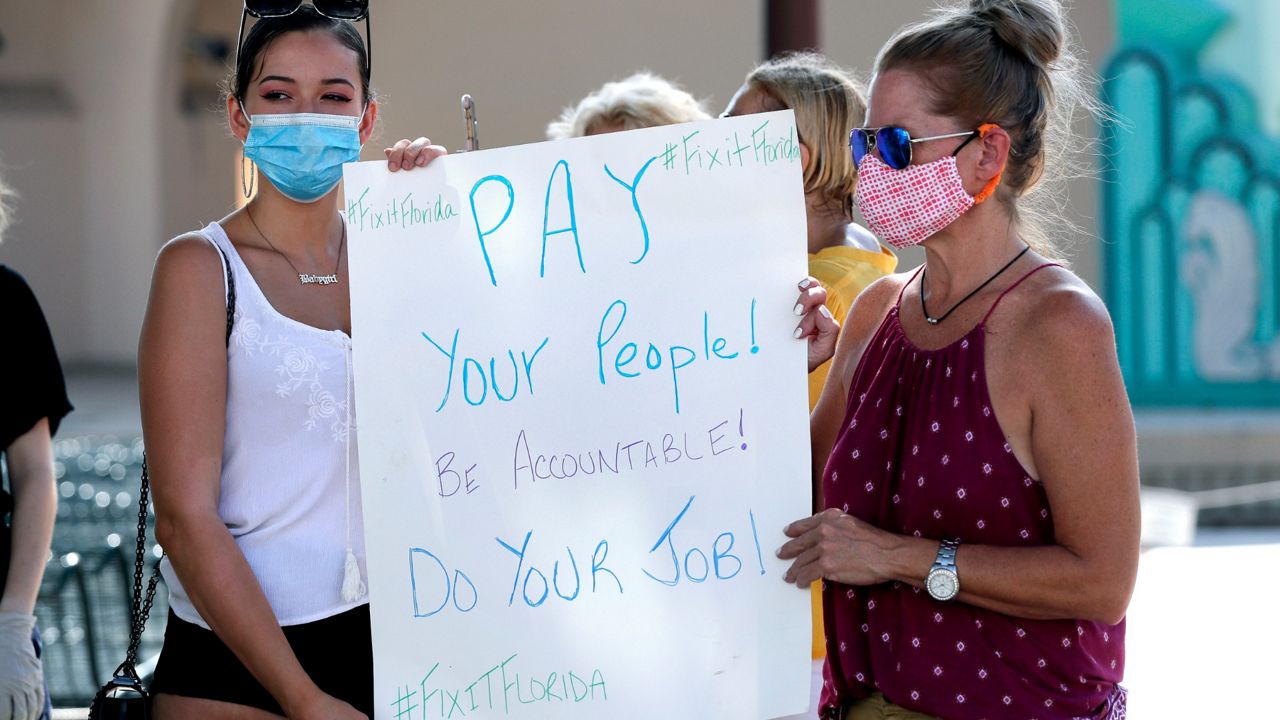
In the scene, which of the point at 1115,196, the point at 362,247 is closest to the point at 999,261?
the point at 362,247

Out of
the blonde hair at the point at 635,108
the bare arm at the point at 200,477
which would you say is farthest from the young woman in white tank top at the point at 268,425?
the blonde hair at the point at 635,108

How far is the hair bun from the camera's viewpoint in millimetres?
1920

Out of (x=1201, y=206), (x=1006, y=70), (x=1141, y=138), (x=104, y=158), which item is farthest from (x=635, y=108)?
(x=104, y=158)

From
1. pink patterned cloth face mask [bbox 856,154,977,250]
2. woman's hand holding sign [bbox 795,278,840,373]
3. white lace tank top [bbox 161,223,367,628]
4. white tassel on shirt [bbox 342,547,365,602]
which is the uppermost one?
pink patterned cloth face mask [bbox 856,154,977,250]

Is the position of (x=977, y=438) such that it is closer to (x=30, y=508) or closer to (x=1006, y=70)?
(x=1006, y=70)

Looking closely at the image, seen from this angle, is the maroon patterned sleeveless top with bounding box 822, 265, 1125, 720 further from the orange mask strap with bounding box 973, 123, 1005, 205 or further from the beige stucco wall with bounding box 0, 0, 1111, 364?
the beige stucco wall with bounding box 0, 0, 1111, 364

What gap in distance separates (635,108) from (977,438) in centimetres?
183

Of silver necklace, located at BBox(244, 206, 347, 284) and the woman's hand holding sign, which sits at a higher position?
silver necklace, located at BBox(244, 206, 347, 284)

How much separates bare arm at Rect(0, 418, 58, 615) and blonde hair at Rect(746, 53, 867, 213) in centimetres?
159

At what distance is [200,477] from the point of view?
1.93m

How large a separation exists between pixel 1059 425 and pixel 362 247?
101cm

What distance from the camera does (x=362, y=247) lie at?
2035 mm

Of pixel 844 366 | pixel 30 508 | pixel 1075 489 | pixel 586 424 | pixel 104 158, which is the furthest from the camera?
pixel 104 158

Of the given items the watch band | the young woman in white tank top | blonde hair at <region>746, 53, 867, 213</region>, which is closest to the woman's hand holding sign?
the watch band
